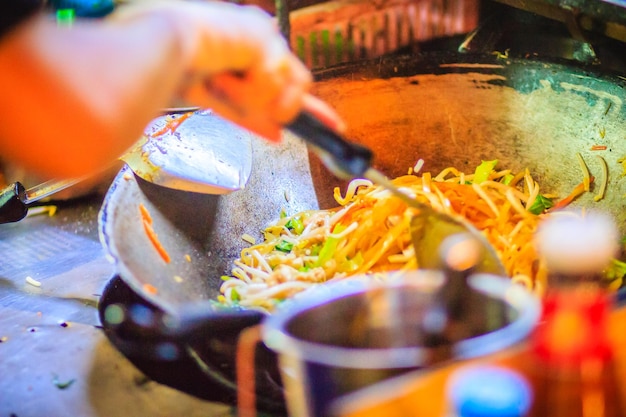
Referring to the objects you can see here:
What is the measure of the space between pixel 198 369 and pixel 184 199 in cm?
70

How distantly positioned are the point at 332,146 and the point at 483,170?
64.7 inches

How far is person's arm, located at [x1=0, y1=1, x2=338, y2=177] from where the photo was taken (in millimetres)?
980

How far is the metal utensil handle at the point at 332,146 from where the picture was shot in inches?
53.9

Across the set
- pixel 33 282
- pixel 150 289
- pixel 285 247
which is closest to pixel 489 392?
pixel 150 289

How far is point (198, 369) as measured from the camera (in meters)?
2.27

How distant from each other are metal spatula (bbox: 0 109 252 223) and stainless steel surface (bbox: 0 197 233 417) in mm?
431

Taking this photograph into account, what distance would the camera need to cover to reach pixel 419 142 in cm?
306

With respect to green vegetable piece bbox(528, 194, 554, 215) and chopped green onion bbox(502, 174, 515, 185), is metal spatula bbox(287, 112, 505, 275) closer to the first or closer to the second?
green vegetable piece bbox(528, 194, 554, 215)

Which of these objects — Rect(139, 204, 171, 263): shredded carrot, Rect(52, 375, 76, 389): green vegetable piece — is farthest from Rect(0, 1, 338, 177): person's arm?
Rect(52, 375, 76, 389): green vegetable piece

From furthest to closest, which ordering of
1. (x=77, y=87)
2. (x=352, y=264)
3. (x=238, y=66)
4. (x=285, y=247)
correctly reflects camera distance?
(x=285, y=247) → (x=352, y=264) → (x=238, y=66) → (x=77, y=87)

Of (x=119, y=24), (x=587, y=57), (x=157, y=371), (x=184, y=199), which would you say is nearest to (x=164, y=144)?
(x=184, y=199)

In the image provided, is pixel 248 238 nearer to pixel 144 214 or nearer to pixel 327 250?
pixel 327 250

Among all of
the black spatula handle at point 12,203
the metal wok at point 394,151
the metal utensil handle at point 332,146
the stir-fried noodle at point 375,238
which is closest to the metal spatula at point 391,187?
the metal utensil handle at point 332,146

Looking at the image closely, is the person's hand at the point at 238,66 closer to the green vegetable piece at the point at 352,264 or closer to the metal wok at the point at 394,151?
the metal wok at the point at 394,151
